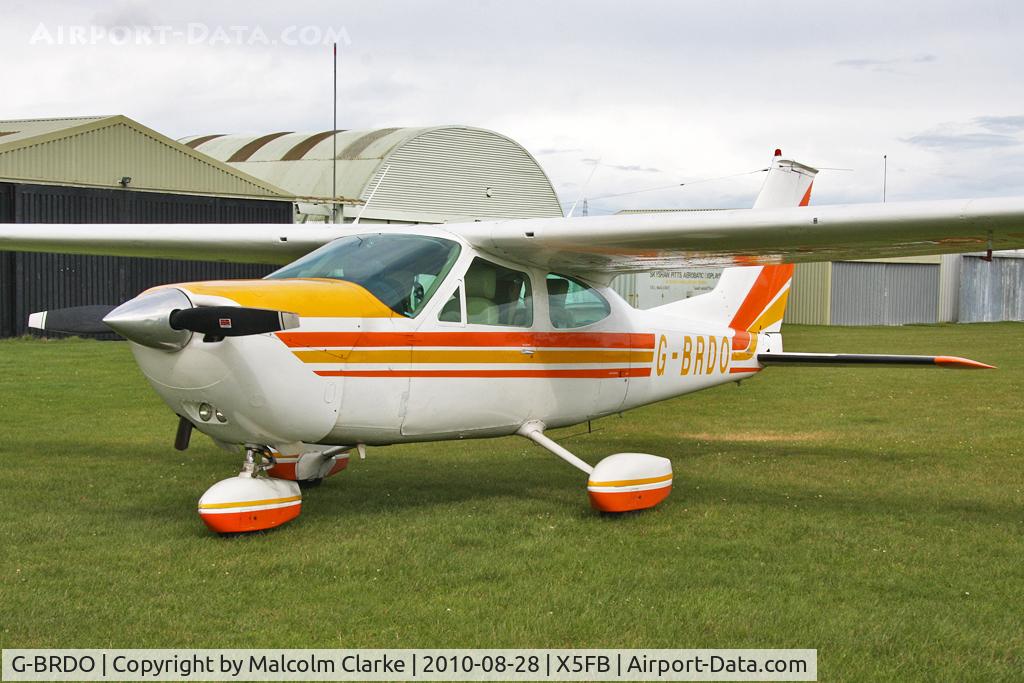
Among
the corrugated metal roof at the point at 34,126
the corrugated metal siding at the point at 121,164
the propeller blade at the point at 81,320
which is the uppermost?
the corrugated metal roof at the point at 34,126

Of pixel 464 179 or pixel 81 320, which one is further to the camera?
pixel 464 179

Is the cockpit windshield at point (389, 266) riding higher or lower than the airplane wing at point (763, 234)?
lower

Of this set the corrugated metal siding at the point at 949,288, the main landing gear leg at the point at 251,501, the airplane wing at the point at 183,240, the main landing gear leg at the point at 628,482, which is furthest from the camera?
the corrugated metal siding at the point at 949,288

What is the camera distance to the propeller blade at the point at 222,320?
603 centimetres

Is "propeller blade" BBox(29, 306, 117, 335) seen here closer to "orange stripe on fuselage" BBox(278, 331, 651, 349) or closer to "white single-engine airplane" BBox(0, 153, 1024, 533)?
"white single-engine airplane" BBox(0, 153, 1024, 533)

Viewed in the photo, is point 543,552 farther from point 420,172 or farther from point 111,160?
point 420,172

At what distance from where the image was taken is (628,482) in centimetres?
766

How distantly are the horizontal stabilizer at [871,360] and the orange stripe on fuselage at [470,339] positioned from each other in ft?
5.41

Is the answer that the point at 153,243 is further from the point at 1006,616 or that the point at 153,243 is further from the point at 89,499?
the point at 1006,616

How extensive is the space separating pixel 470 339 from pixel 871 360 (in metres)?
3.98

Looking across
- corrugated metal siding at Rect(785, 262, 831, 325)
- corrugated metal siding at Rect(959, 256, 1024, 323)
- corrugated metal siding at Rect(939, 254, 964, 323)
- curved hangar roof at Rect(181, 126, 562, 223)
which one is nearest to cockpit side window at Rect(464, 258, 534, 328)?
curved hangar roof at Rect(181, 126, 562, 223)

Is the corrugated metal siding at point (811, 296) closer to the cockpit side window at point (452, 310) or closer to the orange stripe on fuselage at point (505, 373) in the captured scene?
the orange stripe on fuselage at point (505, 373)

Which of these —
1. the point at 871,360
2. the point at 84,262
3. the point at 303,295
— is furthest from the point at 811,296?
the point at 303,295

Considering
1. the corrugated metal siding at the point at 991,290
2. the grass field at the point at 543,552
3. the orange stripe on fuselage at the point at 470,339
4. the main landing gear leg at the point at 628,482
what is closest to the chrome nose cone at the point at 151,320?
the orange stripe on fuselage at the point at 470,339
